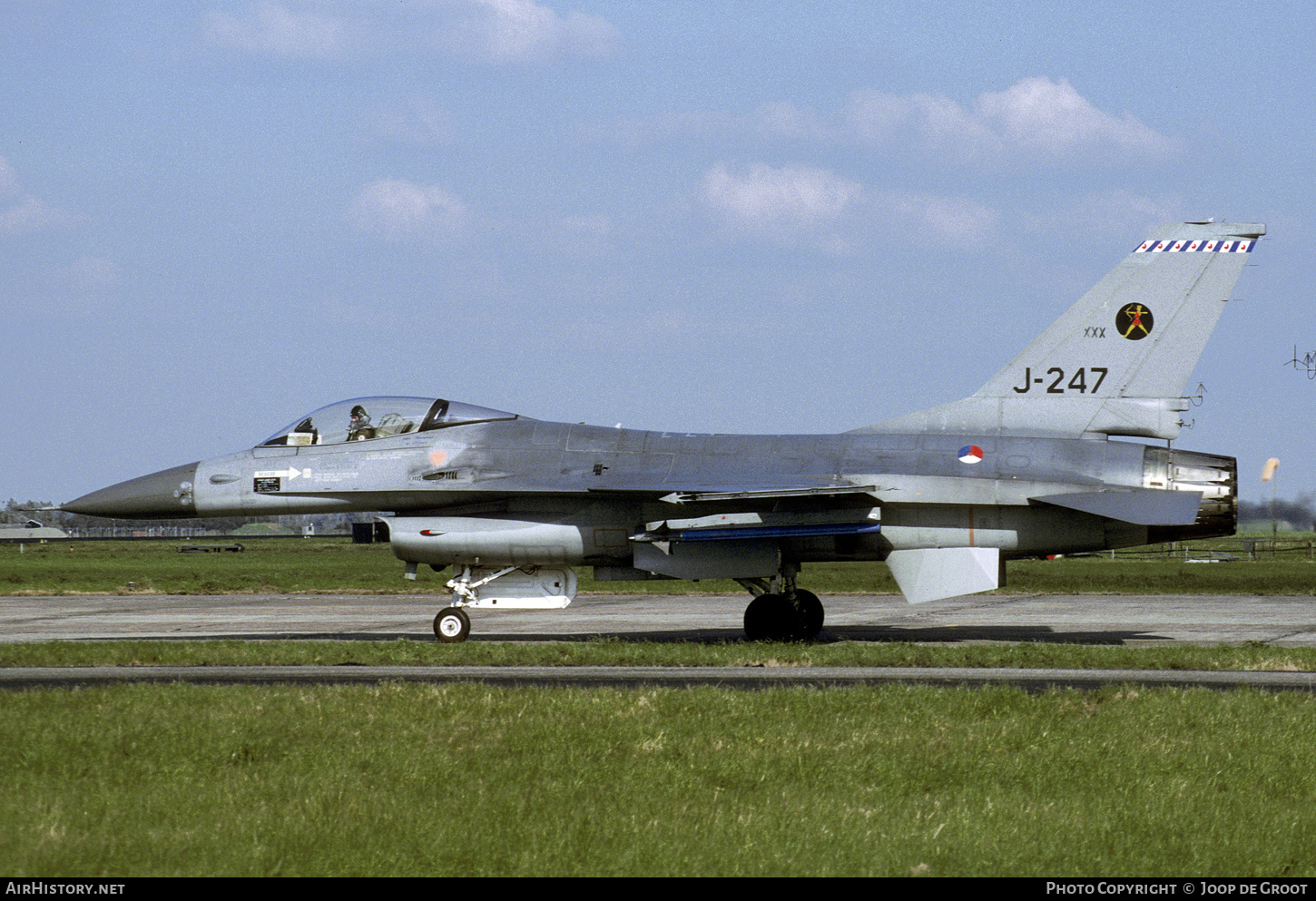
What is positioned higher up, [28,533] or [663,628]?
[663,628]

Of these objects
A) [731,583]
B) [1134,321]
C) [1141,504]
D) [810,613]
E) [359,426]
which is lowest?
[731,583]

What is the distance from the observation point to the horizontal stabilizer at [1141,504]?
1581 cm

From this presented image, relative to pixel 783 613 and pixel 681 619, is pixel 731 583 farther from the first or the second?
pixel 783 613

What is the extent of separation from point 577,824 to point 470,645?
10.00 metres

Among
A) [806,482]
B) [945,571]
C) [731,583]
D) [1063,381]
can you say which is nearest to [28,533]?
[731,583]

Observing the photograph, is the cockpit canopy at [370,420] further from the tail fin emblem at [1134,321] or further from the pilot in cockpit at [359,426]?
the tail fin emblem at [1134,321]

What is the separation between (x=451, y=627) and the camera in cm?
1766

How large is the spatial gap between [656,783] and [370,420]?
38.7ft

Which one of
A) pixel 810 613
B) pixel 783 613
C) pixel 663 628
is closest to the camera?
pixel 783 613

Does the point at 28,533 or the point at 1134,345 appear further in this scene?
the point at 28,533

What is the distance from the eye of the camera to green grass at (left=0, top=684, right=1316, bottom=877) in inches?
246

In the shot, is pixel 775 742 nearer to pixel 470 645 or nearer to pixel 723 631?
pixel 470 645
